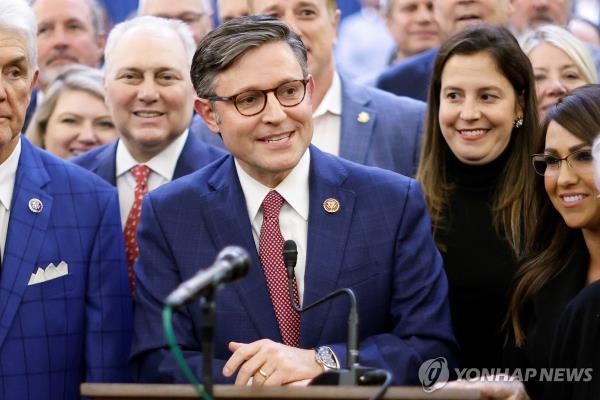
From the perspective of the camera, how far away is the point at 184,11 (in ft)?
25.1

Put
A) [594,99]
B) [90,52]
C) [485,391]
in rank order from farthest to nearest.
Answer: [90,52], [594,99], [485,391]

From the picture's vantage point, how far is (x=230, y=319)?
15.8 ft


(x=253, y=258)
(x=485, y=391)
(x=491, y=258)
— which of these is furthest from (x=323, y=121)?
(x=485, y=391)

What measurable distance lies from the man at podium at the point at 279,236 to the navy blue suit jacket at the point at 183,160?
103 centimetres

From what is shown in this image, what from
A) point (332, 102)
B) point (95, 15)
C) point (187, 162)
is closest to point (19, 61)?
point (187, 162)

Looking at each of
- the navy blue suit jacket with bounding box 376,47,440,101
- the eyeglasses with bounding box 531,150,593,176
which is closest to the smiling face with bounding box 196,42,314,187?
the eyeglasses with bounding box 531,150,593,176

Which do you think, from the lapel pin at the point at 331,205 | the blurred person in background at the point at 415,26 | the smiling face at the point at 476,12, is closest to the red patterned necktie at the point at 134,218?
the lapel pin at the point at 331,205

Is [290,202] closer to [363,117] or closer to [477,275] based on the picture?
[477,275]

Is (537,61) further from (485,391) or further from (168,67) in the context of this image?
(485,391)

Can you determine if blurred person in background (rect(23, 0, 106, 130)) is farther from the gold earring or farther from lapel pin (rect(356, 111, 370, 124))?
the gold earring

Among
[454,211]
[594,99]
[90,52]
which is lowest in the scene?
[454,211]

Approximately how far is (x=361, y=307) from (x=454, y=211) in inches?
39.5

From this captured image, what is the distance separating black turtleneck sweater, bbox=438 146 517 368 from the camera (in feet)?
17.8

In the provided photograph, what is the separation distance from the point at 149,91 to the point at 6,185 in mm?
1282
